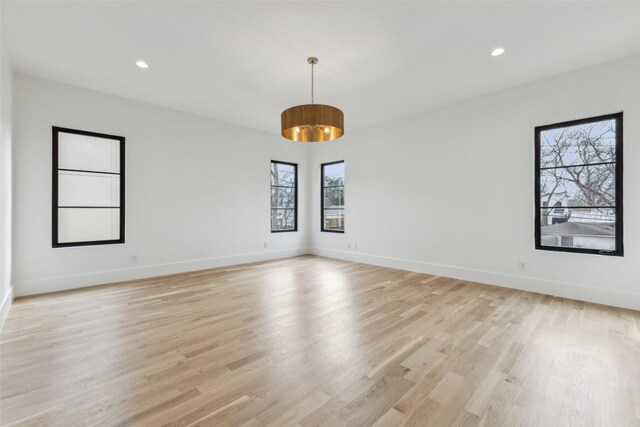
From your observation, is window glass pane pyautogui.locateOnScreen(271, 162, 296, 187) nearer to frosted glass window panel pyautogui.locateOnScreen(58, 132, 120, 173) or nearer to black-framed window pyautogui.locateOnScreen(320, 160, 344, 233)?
black-framed window pyautogui.locateOnScreen(320, 160, 344, 233)

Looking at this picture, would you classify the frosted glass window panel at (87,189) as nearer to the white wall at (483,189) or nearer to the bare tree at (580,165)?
the white wall at (483,189)

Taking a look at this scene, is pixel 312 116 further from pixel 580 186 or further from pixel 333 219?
pixel 333 219

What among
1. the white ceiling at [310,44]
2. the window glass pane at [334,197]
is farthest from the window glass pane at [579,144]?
the window glass pane at [334,197]

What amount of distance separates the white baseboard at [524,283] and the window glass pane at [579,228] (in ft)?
1.79

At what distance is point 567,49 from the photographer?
3223mm

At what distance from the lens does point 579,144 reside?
149 inches

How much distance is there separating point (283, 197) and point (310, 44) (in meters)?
4.25

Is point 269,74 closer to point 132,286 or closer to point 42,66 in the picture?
point 42,66

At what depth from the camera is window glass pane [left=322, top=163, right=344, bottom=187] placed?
679 cm

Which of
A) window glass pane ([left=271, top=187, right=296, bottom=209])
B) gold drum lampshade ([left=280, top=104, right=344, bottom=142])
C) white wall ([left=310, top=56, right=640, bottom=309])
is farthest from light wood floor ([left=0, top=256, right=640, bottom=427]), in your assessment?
window glass pane ([left=271, top=187, right=296, bottom=209])

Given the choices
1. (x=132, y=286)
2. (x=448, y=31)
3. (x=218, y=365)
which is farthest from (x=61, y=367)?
(x=448, y=31)

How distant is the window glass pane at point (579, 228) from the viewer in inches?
140

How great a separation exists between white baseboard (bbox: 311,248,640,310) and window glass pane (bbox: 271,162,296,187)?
2.68 meters

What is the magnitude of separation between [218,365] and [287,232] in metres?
4.90
